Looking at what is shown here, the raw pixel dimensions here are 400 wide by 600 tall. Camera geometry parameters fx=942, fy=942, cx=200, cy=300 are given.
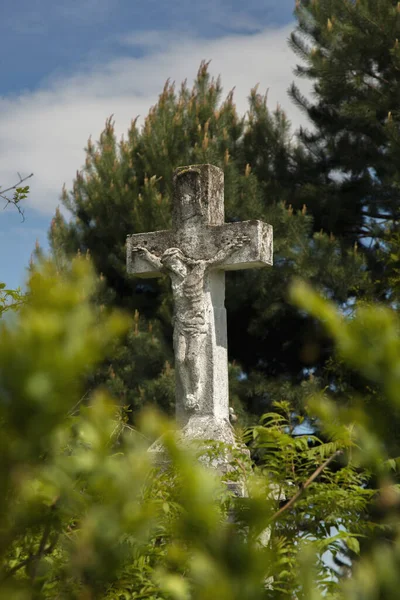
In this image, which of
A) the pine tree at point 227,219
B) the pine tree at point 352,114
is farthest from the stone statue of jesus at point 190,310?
the pine tree at point 352,114

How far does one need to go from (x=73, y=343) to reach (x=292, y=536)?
5.59ft

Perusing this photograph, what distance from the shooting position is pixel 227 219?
39.9 feet

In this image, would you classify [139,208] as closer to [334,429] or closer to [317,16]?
[317,16]

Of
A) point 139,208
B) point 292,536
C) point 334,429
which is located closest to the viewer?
point 334,429

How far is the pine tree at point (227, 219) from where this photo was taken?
11883mm

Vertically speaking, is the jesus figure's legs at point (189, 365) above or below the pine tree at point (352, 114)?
below

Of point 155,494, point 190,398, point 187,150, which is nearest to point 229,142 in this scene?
point 187,150

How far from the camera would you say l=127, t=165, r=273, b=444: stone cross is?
6.36 metres

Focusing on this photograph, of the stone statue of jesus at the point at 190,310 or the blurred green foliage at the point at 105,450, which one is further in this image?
the stone statue of jesus at the point at 190,310

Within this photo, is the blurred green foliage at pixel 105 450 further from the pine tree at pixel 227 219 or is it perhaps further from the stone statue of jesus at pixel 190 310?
the pine tree at pixel 227 219

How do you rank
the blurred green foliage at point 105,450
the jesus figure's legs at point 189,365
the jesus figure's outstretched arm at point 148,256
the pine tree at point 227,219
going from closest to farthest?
1. the blurred green foliage at point 105,450
2. the jesus figure's legs at point 189,365
3. the jesus figure's outstretched arm at point 148,256
4. the pine tree at point 227,219

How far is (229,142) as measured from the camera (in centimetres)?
1286

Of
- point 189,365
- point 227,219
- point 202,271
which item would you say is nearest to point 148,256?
point 202,271

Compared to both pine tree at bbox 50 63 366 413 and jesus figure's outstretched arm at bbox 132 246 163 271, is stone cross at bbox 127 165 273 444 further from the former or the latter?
pine tree at bbox 50 63 366 413
